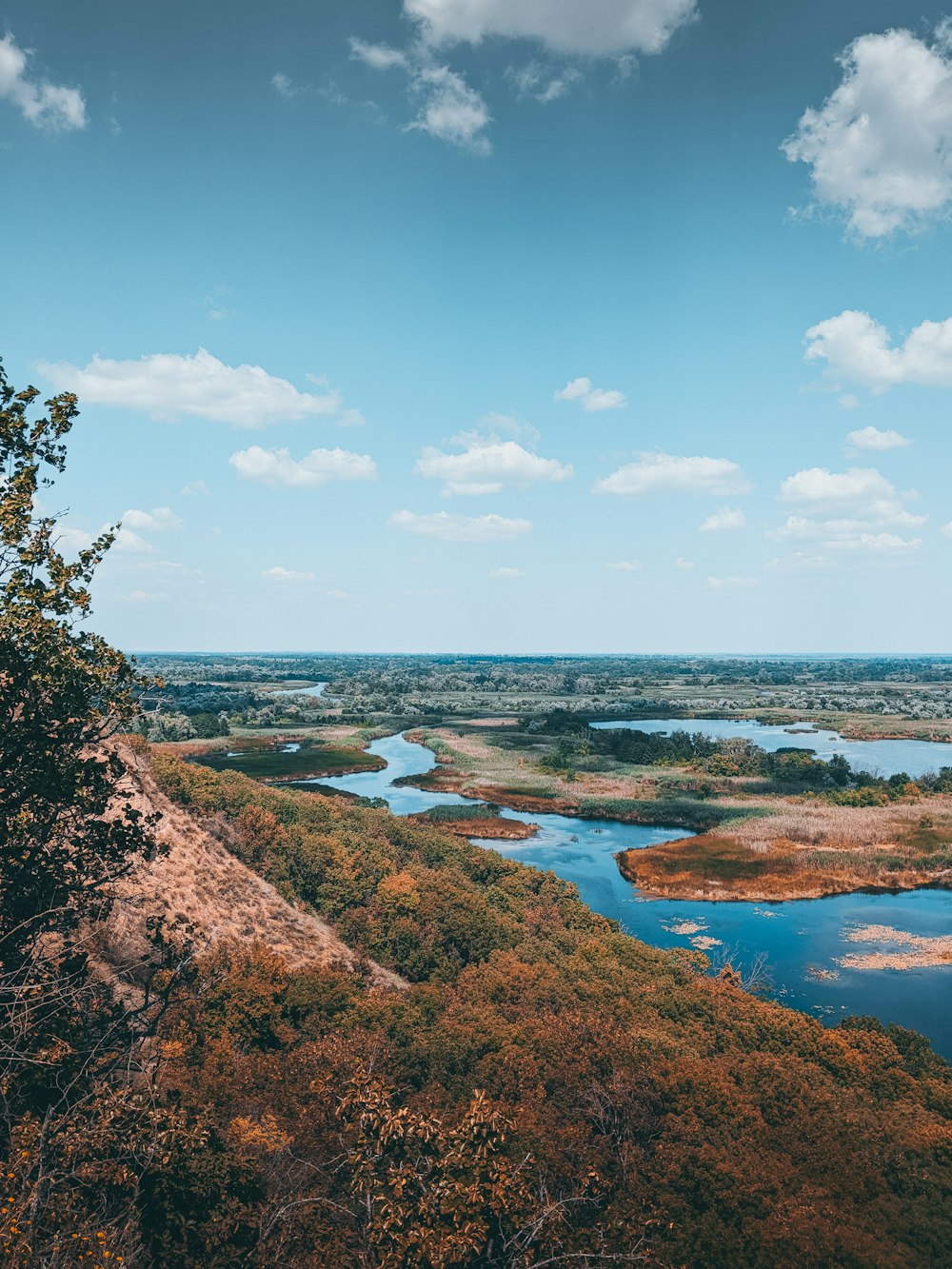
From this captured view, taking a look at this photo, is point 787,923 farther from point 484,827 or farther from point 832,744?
point 832,744

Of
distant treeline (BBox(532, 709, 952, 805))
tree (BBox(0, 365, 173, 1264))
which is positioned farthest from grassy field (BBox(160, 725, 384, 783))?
tree (BBox(0, 365, 173, 1264))

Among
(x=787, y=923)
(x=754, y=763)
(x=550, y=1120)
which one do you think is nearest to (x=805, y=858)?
(x=787, y=923)

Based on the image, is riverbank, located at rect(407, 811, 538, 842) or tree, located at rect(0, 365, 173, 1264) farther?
riverbank, located at rect(407, 811, 538, 842)

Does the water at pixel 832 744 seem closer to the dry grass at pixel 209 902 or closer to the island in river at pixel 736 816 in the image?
the island in river at pixel 736 816

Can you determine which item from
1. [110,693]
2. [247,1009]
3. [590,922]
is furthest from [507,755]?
[110,693]

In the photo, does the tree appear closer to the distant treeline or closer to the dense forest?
the dense forest

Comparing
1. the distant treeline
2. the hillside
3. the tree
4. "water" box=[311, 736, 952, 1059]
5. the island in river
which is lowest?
"water" box=[311, 736, 952, 1059]
